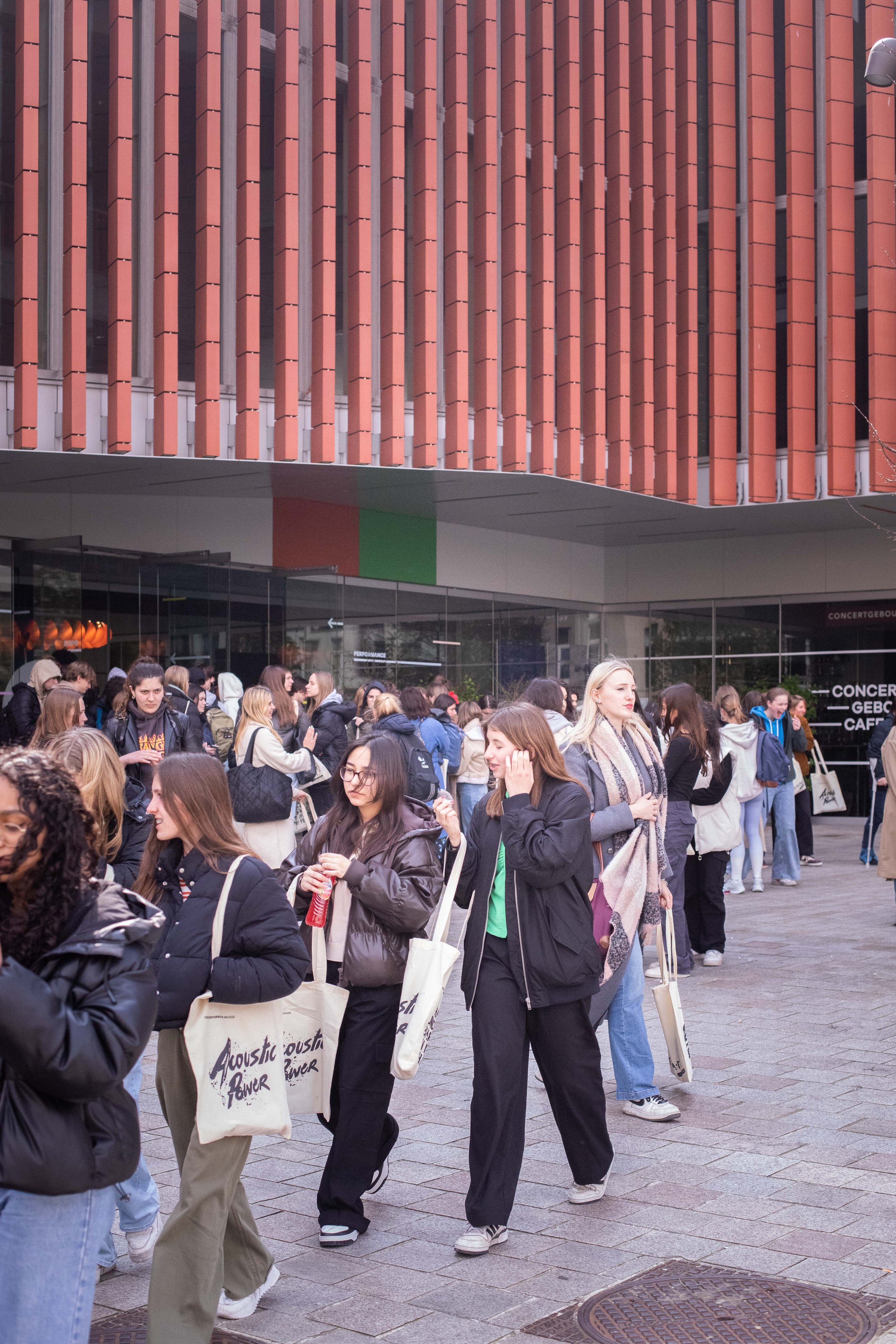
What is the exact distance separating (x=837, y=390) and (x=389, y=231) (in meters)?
7.40

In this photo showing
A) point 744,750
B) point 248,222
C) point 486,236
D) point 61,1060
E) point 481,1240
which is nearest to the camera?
point 61,1060

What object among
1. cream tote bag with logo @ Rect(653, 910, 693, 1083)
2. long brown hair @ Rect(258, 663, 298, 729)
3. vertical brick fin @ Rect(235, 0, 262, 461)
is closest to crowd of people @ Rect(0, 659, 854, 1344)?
cream tote bag with logo @ Rect(653, 910, 693, 1083)

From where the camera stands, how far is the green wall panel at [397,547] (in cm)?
2305

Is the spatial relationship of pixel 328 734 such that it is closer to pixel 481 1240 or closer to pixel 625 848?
pixel 625 848

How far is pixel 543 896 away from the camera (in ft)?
16.6

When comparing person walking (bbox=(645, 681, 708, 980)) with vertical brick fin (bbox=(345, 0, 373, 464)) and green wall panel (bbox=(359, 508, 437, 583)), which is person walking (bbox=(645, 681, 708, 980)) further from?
green wall panel (bbox=(359, 508, 437, 583))

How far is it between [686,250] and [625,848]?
58.1ft

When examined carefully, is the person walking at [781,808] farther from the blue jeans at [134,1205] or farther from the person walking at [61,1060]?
the person walking at [61,1060]

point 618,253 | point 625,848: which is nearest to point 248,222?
point 618,253

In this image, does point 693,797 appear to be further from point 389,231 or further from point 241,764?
point 389,231

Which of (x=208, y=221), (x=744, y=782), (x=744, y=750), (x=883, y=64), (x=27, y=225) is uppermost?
(x=208, y=221)

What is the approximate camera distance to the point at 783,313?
22406 mm

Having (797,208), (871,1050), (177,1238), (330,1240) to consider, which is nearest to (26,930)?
(177,1238)

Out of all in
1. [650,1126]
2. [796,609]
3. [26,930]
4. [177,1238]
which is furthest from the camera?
[796,609]
